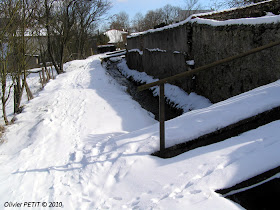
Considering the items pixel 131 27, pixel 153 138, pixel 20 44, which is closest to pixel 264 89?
pixel 153 138

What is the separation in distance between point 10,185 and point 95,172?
3.52 ft

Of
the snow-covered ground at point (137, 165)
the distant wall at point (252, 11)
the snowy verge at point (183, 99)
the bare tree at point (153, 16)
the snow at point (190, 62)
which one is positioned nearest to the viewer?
the snow-covered ground at point (137, 165)

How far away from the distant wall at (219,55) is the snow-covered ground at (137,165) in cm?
112

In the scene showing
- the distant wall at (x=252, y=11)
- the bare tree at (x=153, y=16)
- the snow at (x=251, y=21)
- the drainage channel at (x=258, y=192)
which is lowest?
the drainage channel at (x=258, y=192)

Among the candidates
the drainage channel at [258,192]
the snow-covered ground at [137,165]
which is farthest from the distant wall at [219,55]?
the drainage channel at [258,192]

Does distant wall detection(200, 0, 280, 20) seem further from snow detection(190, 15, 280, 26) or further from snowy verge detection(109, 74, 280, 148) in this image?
snowy verge detection(109, 74, 280, 148)

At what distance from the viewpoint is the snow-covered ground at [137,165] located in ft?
7.47

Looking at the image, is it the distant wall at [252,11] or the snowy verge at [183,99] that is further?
the distant wall at [252,11]

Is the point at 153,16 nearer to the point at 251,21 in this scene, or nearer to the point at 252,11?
the point at 252,11

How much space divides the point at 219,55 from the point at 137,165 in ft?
13.7

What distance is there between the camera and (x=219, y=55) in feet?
20.0

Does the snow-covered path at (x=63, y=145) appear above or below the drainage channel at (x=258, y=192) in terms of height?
below

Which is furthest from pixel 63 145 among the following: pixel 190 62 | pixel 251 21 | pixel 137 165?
pixel 190 62

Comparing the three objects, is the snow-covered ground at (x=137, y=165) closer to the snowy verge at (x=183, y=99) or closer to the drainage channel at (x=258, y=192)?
the drainage channel at (x=258, y=192)
